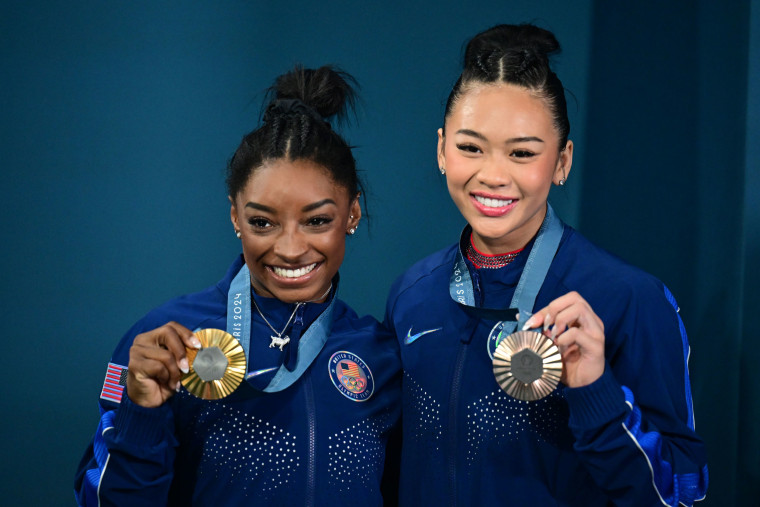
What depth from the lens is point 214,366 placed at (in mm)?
1527

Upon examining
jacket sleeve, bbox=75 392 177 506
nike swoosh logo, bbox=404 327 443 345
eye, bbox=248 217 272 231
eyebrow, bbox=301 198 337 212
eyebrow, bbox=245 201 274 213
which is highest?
eyebrow, bbox=301 198 337 212

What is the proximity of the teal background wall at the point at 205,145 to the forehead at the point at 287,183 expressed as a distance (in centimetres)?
113

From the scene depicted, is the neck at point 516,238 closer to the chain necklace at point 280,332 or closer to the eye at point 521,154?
the eye at point 521,154

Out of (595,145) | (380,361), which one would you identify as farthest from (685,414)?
(595,145)

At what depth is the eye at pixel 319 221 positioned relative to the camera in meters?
1.83

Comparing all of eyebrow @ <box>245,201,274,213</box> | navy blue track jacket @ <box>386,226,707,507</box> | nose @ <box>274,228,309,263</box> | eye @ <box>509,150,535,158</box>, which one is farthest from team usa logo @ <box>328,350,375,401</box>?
eye @ <box>509,150,535,158</box>

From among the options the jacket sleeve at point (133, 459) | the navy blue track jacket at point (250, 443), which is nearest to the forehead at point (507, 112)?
the navy blue track jacket at point (250, 443)

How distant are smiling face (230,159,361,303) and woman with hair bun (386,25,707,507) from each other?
284mm

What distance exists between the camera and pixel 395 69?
2980mm

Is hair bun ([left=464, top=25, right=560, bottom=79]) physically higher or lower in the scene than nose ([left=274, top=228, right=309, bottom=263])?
higher

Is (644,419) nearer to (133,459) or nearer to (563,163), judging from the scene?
(563,163)

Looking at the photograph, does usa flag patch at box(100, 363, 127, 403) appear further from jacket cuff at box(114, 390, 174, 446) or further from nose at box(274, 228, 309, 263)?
nose at box(274, 228, 309, 263)

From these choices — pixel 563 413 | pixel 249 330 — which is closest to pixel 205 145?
pixel 249 330

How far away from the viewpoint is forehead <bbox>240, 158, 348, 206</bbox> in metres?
1.79
